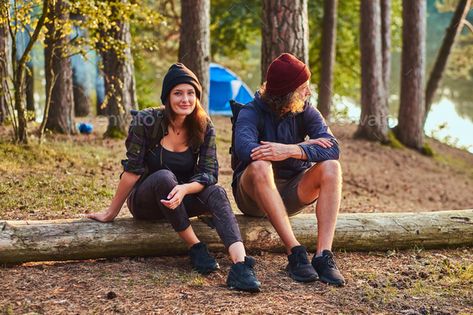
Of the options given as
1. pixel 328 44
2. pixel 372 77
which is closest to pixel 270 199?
pixel 372 77

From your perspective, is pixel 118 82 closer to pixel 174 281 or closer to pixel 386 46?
pixel 174 281

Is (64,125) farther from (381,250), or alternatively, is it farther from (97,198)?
(381,250)

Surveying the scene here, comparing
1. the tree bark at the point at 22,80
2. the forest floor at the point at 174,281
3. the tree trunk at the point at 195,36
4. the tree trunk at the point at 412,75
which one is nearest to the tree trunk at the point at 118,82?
the tree trunk at the point at 195,36

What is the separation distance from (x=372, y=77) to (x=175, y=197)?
10266 millimetres

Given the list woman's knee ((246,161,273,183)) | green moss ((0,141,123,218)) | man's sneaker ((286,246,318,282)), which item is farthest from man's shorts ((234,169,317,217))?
green moss ((0,141,123,218))

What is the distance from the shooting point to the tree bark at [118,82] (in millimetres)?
10133

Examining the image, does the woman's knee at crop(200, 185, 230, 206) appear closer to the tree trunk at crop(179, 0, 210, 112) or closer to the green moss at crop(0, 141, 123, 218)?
the green moss at crop(0, 141, 123, 218)

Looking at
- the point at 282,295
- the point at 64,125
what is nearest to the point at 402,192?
the point at 64,125

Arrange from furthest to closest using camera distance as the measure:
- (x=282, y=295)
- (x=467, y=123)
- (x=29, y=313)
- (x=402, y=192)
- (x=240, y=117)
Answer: (x=467, y=123) → (x=402, y=192) → (x=240, y=117) → (x=282, y=295) → (x=29, y=313)

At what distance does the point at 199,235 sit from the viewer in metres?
4.86

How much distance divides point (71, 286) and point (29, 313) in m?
0.48

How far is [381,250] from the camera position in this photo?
5.38m

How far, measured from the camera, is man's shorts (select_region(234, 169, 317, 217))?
4871mm

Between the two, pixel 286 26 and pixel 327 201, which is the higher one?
pixel 286 26
